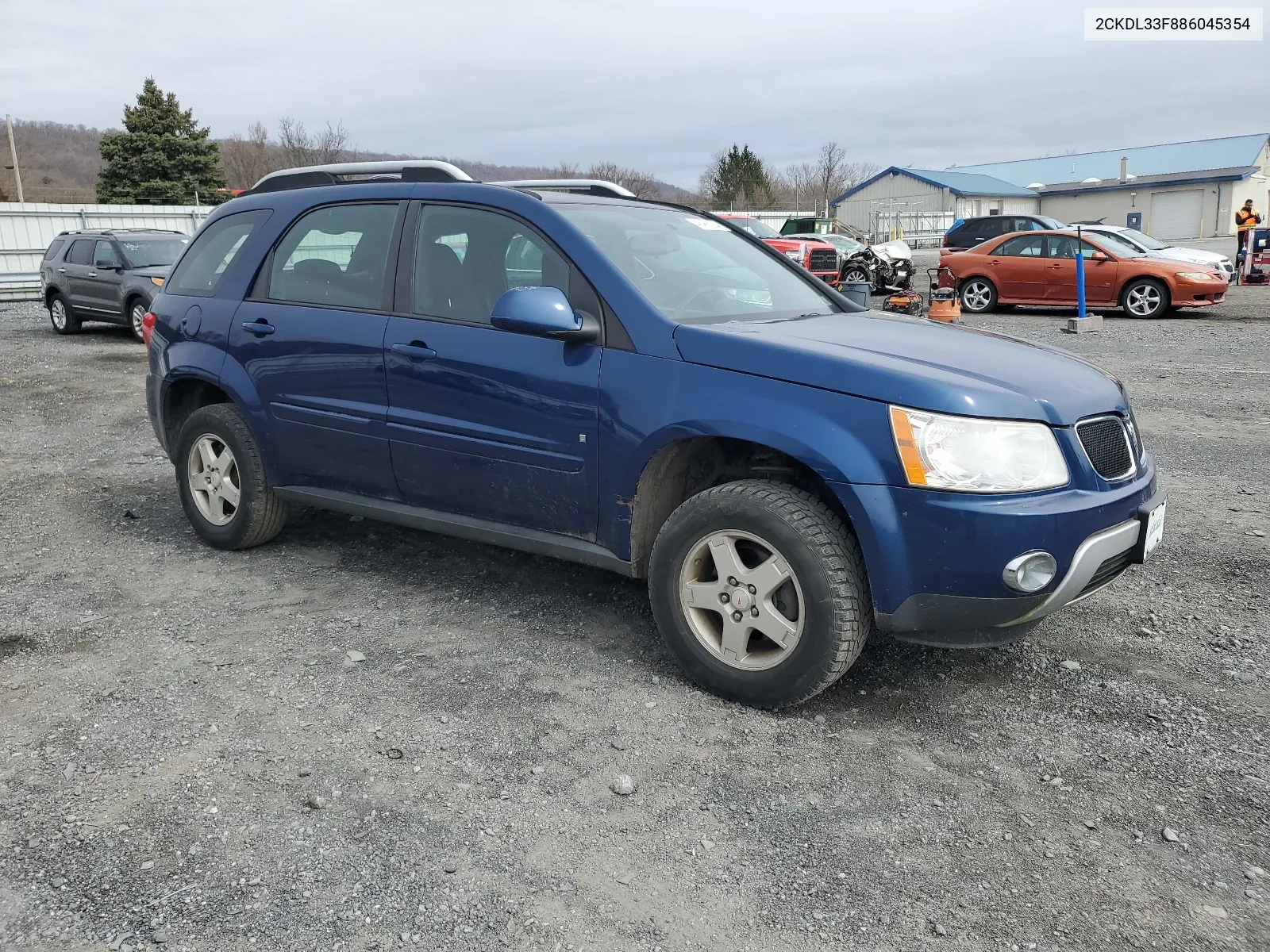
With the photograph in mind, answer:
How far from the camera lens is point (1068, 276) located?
659 inches

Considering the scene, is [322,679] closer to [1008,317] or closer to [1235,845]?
[1235,845]

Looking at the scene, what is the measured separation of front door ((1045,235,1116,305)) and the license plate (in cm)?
1380

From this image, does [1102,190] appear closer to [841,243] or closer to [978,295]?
[841,243]

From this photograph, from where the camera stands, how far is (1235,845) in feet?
8.94

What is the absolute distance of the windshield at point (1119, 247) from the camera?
16359mm

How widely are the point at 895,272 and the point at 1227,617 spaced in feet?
58.5

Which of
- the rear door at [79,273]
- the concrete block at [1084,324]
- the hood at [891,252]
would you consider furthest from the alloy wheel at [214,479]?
the hood at [891,252]

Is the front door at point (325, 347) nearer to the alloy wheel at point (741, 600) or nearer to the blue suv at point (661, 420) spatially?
the blue suv at point (661, 420)

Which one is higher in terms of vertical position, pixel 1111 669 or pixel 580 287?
pixel 580 287

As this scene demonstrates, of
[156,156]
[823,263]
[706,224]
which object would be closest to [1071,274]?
[823,263]

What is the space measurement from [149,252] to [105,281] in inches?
31.0

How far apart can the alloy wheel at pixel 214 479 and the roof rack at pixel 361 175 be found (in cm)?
132

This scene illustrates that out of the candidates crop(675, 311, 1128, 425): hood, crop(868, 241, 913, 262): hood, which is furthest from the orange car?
crop(675, 311, 1128, 425): hood

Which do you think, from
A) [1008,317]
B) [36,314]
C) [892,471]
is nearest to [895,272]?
[1008,317]
